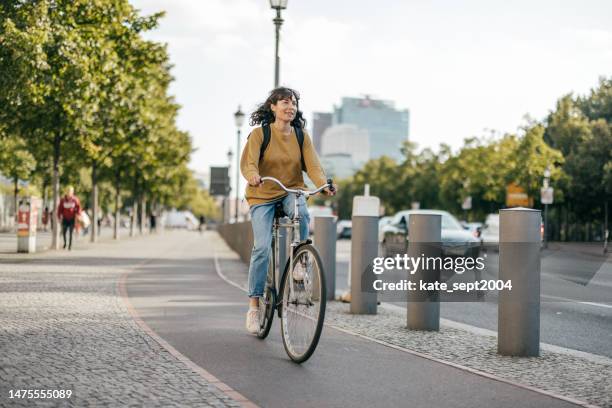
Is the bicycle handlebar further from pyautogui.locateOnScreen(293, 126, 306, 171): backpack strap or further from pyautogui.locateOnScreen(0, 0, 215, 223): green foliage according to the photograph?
pyautogui.locateOnScreen(0, 0, 215, 223): green foliage

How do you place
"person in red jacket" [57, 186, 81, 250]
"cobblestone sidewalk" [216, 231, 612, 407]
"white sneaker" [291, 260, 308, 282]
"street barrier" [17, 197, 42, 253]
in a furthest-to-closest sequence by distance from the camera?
"person in red jacket" [57, 186, 81, 250] < "street barrier" [17, 197, 42, 253] < "white sneaker" [291, 260, 308, 282] < "cobblestone sidewalk" [216, 231, 612, 407]

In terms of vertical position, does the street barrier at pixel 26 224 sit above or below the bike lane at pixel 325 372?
above

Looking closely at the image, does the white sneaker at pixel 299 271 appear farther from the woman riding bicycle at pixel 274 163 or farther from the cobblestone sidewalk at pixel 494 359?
the cobblestone sidewalk at pixel 494 359

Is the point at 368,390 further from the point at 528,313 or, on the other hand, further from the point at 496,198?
the point at 496,198

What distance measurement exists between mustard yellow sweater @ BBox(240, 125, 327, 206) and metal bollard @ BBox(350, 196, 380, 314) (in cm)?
254

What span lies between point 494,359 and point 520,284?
621 millimetres

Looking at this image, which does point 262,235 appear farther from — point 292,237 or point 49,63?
point 49,63

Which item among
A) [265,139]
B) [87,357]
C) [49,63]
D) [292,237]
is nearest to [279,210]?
[292,237]

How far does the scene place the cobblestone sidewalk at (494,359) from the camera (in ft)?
17.0

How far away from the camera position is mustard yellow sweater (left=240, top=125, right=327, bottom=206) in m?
6.43

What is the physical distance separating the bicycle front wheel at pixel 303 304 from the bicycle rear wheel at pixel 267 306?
331mm

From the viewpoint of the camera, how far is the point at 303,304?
5.75 m

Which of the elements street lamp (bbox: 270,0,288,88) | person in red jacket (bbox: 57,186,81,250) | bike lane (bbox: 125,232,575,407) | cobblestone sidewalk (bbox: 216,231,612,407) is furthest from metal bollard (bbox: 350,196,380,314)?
person in red jacket (bbox: 57,186,81,250)

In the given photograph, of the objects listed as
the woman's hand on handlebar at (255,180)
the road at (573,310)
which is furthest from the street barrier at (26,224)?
the woman's hand on handlebar at (255,180)
